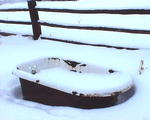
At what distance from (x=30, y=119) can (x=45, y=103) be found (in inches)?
22.7

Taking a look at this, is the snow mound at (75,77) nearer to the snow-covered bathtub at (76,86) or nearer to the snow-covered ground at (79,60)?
the snow-covered bathtub at (76,86)

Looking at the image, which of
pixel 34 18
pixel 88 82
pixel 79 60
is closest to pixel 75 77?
Result: pixel 88 82

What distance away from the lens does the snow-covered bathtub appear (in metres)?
2.80

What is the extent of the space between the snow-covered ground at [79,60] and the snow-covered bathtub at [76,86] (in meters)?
A: 0.10

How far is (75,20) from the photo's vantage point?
8.67 meters

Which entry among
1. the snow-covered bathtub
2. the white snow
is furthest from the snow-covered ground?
the white snow

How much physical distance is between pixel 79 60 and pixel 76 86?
0.81m

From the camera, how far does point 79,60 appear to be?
3621mm

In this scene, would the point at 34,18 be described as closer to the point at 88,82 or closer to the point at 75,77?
the point at 75,77

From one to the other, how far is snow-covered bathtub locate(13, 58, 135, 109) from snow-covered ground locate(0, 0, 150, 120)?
0.10m

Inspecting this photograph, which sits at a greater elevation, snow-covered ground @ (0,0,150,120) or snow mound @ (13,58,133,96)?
snow mound @ (13,58,133,96)

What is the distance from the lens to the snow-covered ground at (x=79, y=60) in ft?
9.01

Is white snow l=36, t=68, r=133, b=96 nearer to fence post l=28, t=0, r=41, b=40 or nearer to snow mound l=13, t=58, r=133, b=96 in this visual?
snow mound l=13, t=58, r=133, b=96

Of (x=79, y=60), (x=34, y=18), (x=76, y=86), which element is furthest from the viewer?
(x=34, y=18)
